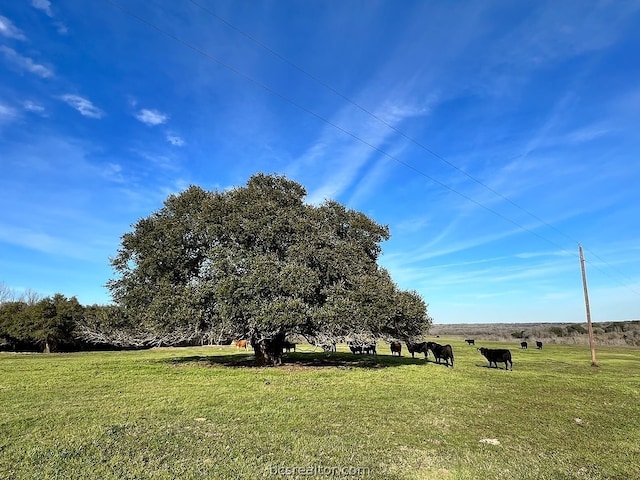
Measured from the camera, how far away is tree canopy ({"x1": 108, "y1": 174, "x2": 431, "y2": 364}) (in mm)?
15648

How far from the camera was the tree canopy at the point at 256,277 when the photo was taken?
1565 centimetres

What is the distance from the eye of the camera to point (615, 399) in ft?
36.0

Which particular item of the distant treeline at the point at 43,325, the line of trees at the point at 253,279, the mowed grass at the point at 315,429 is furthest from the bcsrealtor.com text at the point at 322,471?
the distant treeline at the point at 43,325

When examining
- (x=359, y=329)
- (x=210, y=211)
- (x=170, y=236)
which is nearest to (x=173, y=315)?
(x=170, y=236)

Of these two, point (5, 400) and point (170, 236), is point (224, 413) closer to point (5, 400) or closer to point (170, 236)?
point (5, 400)

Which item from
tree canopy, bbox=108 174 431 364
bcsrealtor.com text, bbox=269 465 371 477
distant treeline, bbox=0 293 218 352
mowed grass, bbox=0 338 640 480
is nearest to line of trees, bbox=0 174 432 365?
tree canopy, bbox=108 174 431 364

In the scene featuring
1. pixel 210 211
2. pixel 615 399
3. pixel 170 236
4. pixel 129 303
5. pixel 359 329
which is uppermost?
pixel 210 211

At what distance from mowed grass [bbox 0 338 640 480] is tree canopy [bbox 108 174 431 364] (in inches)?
130

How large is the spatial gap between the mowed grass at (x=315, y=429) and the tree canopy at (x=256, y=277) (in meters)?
3.31

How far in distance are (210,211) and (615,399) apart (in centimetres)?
1708

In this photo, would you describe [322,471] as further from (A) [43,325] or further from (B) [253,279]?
(A) [43,325]

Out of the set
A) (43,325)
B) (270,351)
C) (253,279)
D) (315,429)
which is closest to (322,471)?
(315,429)

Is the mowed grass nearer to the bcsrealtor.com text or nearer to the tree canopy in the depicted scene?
the bcsrealtor.com text

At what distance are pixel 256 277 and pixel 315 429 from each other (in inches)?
347
